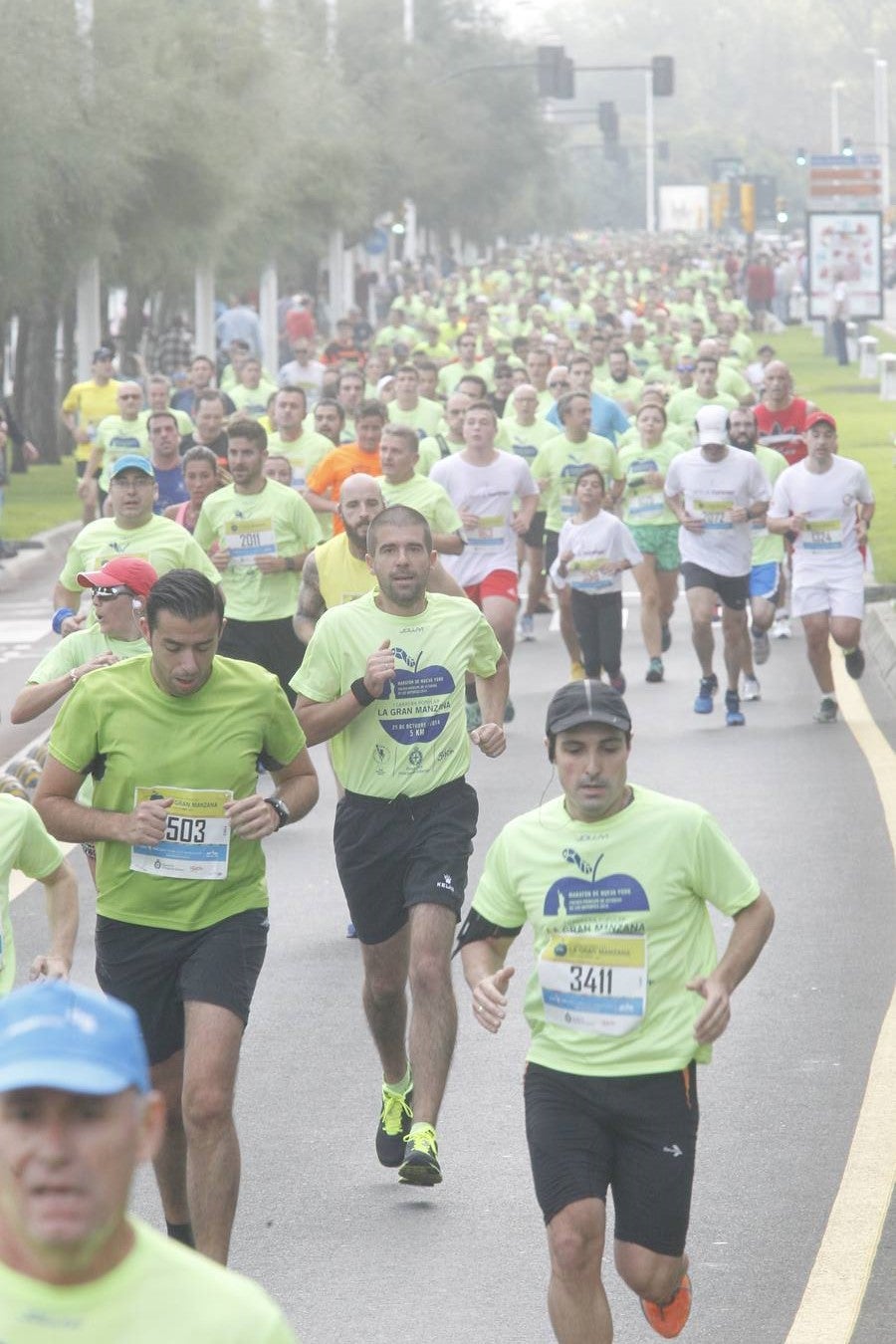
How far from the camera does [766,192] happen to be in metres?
115

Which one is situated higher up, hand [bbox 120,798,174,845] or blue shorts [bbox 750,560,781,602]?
hand [bbox 120,798,174,845]

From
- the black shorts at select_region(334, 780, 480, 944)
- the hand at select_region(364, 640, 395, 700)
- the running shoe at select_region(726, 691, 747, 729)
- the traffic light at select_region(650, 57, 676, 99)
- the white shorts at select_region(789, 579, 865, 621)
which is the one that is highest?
the traffic light at select_region(650, 57, 676, 99)

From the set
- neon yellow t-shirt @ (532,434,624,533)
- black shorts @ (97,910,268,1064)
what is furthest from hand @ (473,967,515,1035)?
neon yellow t-shirt @ (532,434,624,533)

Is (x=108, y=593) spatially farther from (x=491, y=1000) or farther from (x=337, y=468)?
(x=337, y=468)

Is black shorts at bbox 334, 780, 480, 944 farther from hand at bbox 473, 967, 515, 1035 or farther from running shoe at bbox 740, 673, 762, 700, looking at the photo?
running shoe at bbox 740, 673, 762, 700

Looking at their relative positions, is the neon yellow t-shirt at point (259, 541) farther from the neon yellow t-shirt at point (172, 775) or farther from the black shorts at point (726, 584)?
the neon yellow t-shirt at point (172, 775)

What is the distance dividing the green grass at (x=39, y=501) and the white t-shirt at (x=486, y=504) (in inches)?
481

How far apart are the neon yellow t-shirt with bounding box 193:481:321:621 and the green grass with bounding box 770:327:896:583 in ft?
31.9

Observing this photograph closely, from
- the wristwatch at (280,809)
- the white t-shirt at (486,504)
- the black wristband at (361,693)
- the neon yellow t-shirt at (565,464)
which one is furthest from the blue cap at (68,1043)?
the neon yellow t-shirt at (565,464)

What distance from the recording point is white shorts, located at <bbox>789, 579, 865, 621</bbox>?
620 inches

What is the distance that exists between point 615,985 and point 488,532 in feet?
34.4

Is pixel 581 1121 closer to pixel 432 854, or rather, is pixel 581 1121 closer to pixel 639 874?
pixel 639 874

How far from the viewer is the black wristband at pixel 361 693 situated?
788cm

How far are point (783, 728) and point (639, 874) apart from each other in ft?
34.0
